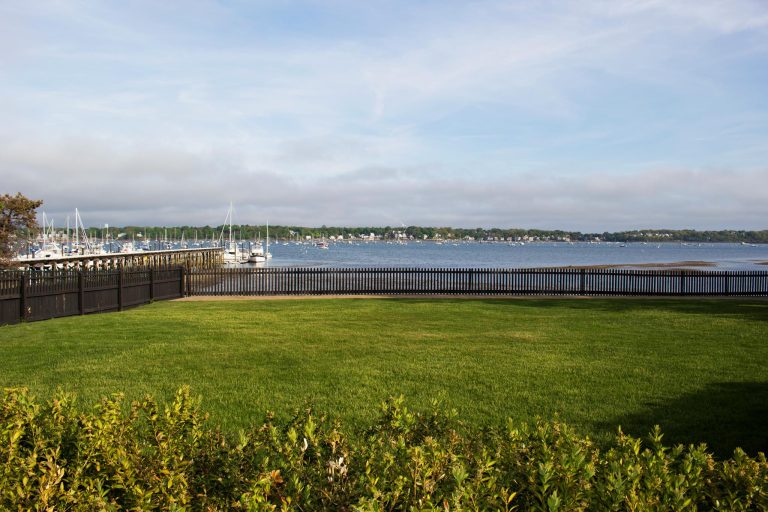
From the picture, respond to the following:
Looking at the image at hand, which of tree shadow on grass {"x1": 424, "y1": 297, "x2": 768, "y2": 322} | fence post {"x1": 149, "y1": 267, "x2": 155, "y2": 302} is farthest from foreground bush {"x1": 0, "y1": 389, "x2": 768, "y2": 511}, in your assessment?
fence post {"x1": 149, "y1": 267, "x2": 155, "y2": 302}

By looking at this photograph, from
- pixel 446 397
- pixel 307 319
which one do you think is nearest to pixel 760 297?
pixel 307 319

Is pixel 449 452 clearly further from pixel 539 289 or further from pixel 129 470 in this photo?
pixel 539 289

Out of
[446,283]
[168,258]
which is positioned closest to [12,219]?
[446,283]

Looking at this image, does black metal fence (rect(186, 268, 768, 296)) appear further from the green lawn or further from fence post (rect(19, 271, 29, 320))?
fence post (rect(19, 271, 29, 320))

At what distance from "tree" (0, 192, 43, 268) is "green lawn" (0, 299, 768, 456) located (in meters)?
6.93

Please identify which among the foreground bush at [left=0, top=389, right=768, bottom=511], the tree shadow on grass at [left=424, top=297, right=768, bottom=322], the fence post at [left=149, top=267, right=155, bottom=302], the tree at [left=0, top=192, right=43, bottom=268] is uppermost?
the tree at [left=0, top=192, right=43, bottom=268]

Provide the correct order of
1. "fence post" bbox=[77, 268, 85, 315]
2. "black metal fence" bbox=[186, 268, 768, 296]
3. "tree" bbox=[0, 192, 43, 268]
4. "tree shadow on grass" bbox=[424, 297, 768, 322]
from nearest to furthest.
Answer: "fence post" bbox=[77, 268, 85, 315]
"tree shadow on grass" bbox=[424, 297, 768, 322]
"tree" bbox=[0, 192, 43, 268]
"black metal fence" bbox=[186, 268, 768, 296]

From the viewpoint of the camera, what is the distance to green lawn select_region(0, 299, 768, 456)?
333 inches

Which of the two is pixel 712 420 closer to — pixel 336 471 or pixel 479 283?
pixel 336 471

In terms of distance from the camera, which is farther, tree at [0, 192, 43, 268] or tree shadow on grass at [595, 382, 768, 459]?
tree at [0, 192, 43, 268]

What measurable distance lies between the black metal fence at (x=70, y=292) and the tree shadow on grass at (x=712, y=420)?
17.0 m

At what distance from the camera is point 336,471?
11.8ft

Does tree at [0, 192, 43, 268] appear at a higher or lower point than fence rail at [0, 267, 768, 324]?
higher

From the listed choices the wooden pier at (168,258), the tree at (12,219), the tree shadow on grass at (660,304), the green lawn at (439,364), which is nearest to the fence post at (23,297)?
the green lawn at (439,364)
